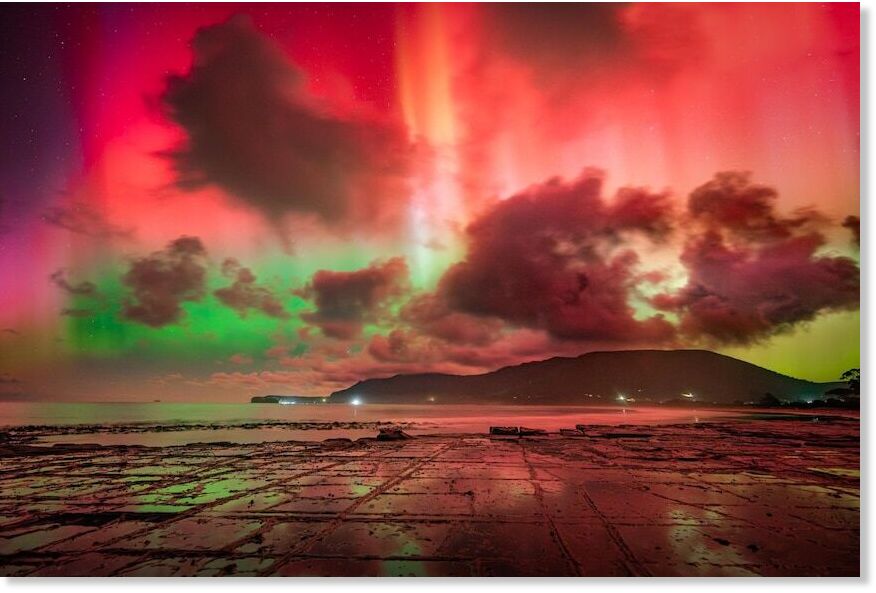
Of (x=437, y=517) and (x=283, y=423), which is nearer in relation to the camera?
(x=437, y=517)

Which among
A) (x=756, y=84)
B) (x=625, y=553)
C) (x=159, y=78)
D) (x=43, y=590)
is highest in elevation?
(x=159, y=78)

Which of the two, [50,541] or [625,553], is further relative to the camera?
[50,541]

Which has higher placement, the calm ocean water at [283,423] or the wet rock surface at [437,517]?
the wet rock surface at [437,517]

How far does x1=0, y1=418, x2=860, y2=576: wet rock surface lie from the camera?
18.2 ft

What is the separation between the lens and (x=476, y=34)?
9242mm

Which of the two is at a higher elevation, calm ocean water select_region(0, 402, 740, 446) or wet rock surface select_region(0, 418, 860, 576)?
wet rock surface select_region(0, 418, 860, 576)

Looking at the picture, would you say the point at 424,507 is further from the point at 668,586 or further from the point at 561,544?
the point at 668,586

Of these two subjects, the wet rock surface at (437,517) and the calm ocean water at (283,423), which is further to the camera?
the calm ocean water at (283,423)

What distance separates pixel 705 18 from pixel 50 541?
13.0 m

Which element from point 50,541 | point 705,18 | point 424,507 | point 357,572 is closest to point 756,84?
point 705,18

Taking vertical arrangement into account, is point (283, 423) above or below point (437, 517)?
below

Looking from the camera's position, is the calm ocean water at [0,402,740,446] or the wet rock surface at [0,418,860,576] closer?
the wet rock surface at [0,418,860,576]

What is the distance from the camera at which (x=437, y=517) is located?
7109 millimetres

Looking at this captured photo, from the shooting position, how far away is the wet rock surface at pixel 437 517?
18.2ft
